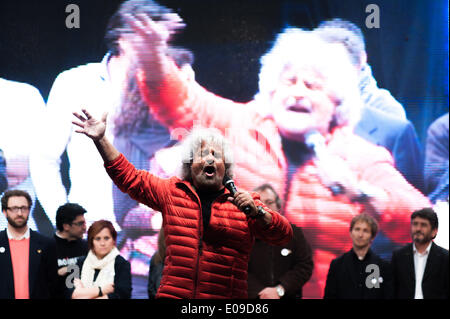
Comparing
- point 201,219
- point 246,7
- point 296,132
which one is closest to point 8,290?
point 201,219

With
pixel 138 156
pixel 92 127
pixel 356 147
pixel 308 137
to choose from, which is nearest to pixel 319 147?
pixel 308 137

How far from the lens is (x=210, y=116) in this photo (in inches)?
258

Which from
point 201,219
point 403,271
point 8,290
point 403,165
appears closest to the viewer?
point 201,219

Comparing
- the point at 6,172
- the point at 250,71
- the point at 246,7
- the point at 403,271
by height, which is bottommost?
the point at 403,271

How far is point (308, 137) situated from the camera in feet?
21.5

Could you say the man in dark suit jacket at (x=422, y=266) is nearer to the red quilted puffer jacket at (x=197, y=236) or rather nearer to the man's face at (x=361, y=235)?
the man's face at (x=361, y=235)

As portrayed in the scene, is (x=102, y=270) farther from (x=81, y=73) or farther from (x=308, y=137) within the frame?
(x=308, y=137)

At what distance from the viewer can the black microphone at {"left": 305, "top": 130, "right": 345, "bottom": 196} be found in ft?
21.3

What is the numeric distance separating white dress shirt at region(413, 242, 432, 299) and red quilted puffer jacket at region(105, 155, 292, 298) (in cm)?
244

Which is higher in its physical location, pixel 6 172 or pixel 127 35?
pixel 127 35

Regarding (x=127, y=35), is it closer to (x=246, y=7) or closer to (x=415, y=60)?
(x=246, y=7)

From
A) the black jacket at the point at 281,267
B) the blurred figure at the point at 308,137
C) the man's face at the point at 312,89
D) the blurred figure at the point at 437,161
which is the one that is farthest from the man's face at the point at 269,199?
the blurred figure at the point at 437,161

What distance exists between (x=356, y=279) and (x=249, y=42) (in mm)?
2584
